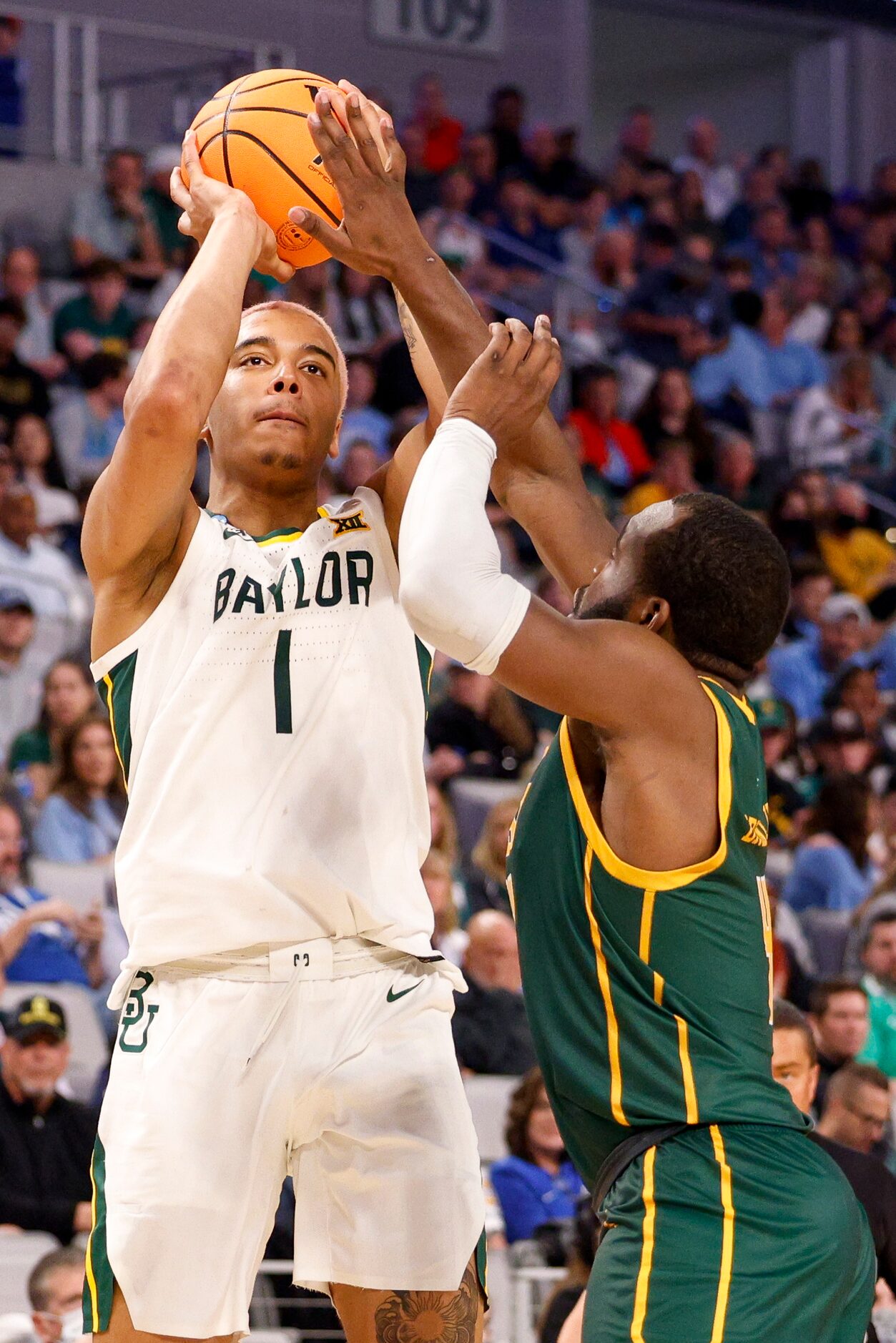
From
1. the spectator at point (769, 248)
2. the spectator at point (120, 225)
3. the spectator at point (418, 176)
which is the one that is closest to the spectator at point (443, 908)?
the spectator at point (120, 225)

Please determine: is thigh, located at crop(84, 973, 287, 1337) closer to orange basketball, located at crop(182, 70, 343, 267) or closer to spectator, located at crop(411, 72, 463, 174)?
orange basketball, located at crop(182, 70, 343, 267)

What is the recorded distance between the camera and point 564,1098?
288 centimetres

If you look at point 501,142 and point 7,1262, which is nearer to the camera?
point 7,1262

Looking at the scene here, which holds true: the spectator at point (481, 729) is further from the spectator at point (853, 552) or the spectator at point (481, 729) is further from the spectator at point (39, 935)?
the spectator at point (853, 552)

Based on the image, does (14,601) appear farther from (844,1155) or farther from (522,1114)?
(844,1155)

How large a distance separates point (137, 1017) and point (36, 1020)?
278 centimetres

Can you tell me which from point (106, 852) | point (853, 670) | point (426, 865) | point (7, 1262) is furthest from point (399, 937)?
point (853, 670)

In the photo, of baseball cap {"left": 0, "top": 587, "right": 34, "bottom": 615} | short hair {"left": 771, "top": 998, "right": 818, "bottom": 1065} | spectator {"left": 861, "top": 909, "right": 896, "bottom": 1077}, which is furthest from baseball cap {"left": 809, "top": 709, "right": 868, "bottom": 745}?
short hair {"left": 771, "top": 998, "right": 818, "bottom": 1065}

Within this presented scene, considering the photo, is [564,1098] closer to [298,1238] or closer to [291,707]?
[298,1238]

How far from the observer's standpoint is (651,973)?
2770mm

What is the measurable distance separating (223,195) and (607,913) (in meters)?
1.55

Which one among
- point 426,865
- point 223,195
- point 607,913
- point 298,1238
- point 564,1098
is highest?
point 223,195

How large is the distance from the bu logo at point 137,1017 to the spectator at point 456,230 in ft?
32.0

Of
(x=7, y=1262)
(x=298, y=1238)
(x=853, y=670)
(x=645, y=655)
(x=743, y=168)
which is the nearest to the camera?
(x=645, y=655)
